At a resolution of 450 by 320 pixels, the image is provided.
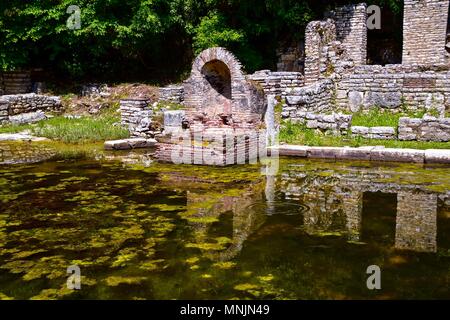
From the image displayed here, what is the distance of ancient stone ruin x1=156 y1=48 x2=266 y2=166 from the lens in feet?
41.4

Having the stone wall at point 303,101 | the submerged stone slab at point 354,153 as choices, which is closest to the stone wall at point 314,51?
the stone wall at point 303,101

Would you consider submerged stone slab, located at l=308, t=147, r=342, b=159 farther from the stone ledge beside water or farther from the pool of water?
the pool of water

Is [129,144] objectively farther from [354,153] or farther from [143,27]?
[143,27]

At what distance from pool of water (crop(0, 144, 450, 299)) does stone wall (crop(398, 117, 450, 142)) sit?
2.53m

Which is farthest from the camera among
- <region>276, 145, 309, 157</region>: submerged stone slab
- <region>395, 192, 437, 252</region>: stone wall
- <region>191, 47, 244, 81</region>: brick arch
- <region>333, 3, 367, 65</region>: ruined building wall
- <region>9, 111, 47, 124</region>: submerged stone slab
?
<region>333, 3, 367, 65</region>: ruined building wall

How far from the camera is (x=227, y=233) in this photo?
7.21m

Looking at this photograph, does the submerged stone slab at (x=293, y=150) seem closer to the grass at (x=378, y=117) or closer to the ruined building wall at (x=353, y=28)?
the grass at (x=378, y=117)

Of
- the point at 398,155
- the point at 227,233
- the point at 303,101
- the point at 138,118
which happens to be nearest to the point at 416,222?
the point at 227,233

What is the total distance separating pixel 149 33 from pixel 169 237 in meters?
18.6

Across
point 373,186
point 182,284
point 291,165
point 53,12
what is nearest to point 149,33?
point 53,12

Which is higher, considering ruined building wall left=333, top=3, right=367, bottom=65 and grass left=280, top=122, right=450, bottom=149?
ruined building wall left=333, top=3, right=367, bottom=65

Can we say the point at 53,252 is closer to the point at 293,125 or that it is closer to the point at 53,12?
the point at 293,125

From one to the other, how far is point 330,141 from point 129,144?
6.09m

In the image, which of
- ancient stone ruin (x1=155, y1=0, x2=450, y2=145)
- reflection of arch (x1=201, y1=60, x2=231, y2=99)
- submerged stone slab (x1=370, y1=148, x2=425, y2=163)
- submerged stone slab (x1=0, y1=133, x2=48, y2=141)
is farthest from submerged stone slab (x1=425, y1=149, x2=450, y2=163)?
submerged stone slab (x1=0, y1=133, x2=48, y2=141)
